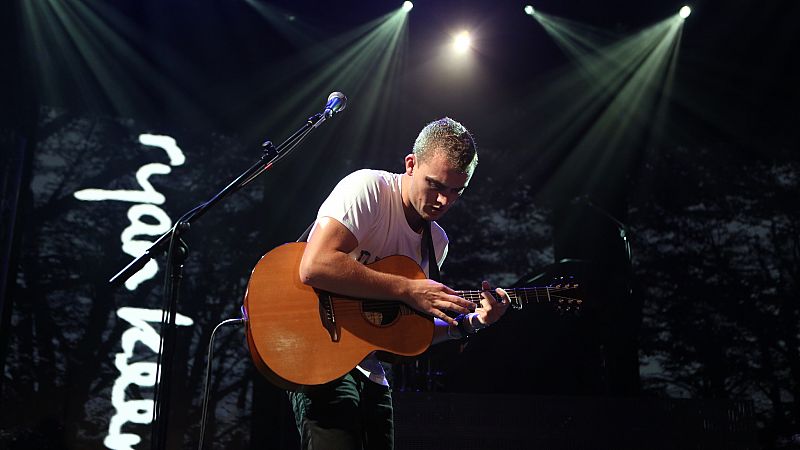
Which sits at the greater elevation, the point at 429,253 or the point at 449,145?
the point at 449,145

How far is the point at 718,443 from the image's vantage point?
4223 mm

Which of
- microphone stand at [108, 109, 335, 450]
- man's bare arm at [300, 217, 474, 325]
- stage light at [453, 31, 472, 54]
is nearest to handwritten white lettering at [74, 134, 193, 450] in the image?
stage light at [453, 31, 472, 54]

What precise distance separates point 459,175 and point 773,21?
19.2ft

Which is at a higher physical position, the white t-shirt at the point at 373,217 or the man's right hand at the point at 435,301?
the white t-shirt at the point at 373,217

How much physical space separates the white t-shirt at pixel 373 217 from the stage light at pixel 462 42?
15.0 feet

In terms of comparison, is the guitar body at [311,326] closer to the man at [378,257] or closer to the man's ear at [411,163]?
the man at [378,257]

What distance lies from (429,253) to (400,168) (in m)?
5.02

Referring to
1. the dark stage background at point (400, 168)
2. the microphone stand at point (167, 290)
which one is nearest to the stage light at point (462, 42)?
the dark stage background at point (400, 168)

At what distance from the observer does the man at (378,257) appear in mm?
2391

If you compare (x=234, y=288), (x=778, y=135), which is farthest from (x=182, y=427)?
(x=778, y=135)

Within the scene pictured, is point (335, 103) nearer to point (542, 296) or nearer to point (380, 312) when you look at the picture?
point (380, 312)

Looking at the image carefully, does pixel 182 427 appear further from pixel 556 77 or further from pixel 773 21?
pixel 773 21

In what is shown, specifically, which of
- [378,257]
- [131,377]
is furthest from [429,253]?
[131,377]

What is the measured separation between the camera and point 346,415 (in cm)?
237
